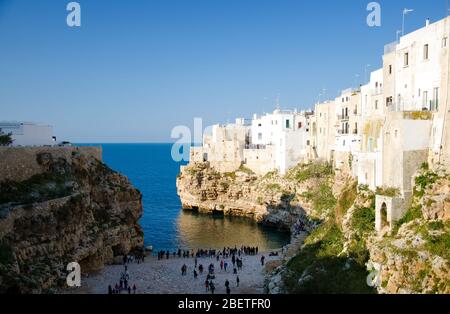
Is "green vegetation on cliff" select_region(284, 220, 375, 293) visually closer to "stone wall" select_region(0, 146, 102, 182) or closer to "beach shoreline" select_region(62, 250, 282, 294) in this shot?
"beach shoreline" select_region(62, 250, 282, 294)

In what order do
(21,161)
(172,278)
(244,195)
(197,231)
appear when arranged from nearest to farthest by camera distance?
1. (172,278)
2. (21,161)
3. (197,231)
4. (244,195)

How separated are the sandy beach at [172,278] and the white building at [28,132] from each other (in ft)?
42.9

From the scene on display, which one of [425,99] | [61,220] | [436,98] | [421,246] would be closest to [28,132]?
[61,220]

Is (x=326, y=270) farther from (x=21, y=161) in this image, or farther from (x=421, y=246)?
(x=21, y=161)

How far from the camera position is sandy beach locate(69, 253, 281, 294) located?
3019cm

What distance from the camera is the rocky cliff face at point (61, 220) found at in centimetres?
2727

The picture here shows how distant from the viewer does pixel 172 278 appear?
108 ft

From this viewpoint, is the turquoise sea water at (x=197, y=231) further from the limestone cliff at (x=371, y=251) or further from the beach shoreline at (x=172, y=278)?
the beach shoreline at (x=172, y=278)

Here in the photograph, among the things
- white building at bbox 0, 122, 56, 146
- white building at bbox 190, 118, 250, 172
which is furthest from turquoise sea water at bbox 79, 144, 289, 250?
white building at bbox 0, 122, 56, 146

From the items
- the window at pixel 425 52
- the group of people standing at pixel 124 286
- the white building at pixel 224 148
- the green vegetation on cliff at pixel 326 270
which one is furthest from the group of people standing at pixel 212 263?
the white building at pixel 224 148

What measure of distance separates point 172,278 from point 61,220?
880 centimetres

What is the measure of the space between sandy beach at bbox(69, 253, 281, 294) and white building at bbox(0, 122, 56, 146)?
1306cm
